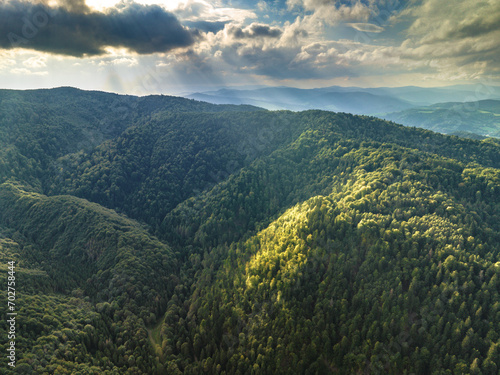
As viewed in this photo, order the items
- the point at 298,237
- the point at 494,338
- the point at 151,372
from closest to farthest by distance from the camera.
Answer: the point at 494,338 → the point at 151,372 → the point at 298,237

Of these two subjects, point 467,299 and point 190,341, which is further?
point 190,341

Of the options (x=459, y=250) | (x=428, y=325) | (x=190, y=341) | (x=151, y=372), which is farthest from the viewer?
(x=190, y=341)

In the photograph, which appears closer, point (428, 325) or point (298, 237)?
point (428, 325)

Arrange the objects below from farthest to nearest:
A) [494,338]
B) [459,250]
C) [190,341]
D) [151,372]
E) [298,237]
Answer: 1. [298,237]
2. [190,341]
3. [459,250]
4. [151,372]
5. [494,338]

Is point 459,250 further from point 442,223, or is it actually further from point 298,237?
point 298,237

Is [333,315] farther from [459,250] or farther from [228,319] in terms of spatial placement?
[459,250]

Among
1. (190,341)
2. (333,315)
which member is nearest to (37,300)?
(190,341)

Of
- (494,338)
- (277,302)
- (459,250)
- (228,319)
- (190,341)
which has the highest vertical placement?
(459,250)

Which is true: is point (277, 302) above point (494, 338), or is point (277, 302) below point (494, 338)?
below

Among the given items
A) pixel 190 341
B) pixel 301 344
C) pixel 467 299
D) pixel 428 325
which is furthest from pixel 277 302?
pixel 467 299
